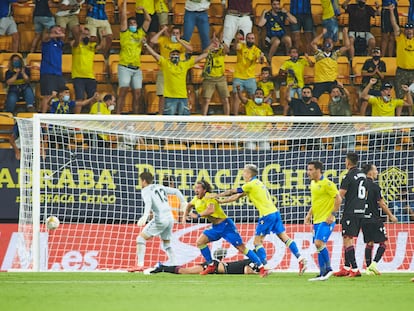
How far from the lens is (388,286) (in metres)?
11.7

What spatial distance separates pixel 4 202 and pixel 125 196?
6.67ft

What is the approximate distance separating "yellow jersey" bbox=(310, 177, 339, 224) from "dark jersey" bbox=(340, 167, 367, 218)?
23.9 inches

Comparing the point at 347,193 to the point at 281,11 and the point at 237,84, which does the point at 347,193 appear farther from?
the point at 281,11

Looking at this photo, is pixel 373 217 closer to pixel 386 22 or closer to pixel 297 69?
pixel 297 69

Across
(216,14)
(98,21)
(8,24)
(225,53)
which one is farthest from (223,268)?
(216,14)

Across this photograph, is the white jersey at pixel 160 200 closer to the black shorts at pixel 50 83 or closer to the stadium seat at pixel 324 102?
the black shorts at pixel 50 83

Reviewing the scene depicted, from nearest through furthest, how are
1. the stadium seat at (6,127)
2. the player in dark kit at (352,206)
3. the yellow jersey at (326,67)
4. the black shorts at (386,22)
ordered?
the player in dark kit at (352,206)
the stadium seat at (6,127)
the yellow jersey at (326,67)
the black shorts at (386,22)

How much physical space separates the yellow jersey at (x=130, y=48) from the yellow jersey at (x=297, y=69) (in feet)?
9.52

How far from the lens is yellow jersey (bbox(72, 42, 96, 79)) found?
63.8ft

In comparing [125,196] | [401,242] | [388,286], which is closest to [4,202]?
[125,196]

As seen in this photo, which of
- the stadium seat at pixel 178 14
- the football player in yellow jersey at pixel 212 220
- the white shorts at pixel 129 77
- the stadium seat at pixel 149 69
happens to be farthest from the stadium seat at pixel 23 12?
the football player in yellow jersey at pixel 212 220

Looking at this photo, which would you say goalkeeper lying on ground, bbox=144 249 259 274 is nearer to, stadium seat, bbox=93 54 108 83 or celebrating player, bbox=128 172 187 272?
celebrating player, bbox=128 172 187 272

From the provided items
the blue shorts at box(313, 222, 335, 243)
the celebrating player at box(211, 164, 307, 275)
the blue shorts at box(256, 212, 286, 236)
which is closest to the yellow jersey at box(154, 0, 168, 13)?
the celebrating player at box(211, 164, 307, 275)

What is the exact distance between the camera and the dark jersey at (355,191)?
14.2m
